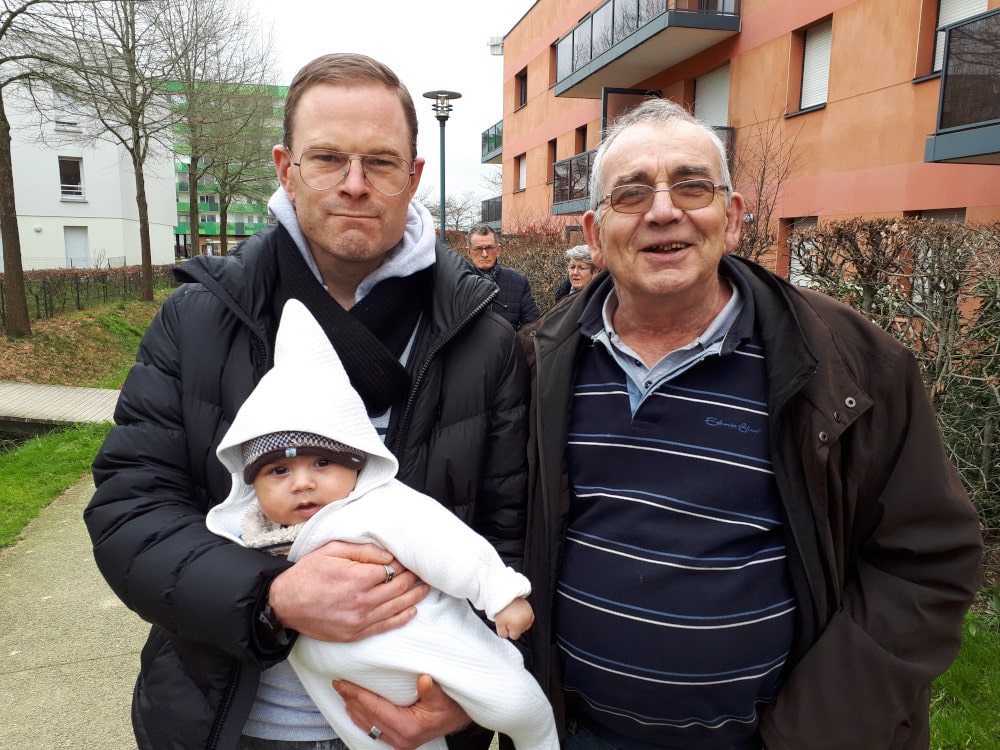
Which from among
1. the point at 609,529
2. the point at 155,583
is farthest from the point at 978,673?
the point at 155,583

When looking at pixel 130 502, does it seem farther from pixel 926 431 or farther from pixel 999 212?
pixel 999 212

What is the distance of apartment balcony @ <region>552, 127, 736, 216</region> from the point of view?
1923 cm

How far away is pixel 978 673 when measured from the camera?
11.7 ft

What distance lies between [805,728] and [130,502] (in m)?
1.94

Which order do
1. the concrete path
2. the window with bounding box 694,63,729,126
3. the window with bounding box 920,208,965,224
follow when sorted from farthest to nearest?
1. the window with bounding box 694,63,729,126
2. the window with bounding box 920,208,965,224
3. the concrete path

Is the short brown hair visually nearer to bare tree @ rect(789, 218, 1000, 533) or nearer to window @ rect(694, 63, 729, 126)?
bare tree @ rect(789, 218, 1000, 533)

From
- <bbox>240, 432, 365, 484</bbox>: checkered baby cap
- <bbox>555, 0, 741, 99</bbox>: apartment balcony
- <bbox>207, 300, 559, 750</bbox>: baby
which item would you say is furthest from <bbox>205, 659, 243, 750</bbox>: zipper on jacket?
<bbox>555, 0, 741, 99</bbox>: apartment balcony

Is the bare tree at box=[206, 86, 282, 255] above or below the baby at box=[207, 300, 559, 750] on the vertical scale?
above

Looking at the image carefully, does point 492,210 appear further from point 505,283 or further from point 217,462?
point 217,462

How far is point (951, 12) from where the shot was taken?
1002cm

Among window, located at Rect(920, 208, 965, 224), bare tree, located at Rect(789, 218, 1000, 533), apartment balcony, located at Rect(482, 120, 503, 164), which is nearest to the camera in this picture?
bare tree, located at Rect(789, 218, 1000, 533)

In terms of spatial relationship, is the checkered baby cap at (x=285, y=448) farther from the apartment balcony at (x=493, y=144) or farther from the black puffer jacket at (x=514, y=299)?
the apartment balcony at (x=493, y=144)

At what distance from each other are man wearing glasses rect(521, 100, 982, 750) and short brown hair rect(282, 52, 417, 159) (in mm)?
750

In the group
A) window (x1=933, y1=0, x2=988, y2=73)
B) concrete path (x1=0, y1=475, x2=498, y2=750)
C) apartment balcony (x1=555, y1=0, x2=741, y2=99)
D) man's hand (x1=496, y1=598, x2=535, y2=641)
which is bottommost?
concrete path (x1=0, y1=475, x2=498, y2=750)
